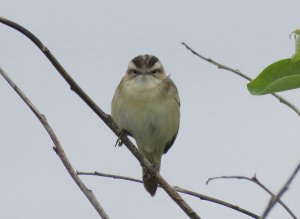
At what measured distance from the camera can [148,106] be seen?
22.2 feet

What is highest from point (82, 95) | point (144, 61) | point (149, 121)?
point (82, 95)

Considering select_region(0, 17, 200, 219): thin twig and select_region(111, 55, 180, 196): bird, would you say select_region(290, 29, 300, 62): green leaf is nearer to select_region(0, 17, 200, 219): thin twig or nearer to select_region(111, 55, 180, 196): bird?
select_region(0, 17, 200, 219): thin twig

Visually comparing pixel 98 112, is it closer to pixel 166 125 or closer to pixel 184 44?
pixel 184 44

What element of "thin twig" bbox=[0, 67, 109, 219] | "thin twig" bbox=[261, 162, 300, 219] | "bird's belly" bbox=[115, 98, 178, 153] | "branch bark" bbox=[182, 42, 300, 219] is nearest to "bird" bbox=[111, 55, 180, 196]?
"bird's belly" bbox=[115, 98, 178, 153]

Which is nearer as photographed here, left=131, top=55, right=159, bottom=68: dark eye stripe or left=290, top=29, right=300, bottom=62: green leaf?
left=290, top=29, right=300, bottom=62: green leaf

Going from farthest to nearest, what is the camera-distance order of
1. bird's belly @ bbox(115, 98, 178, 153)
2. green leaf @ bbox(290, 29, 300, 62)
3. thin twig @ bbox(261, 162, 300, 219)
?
bird's belly @ bbox(115, 98, 178, 153) < green leaf @ bbox(290, 29, 300, 62) < thin twig @ bbox(261, 162, 300, 219)

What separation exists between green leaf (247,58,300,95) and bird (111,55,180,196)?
4223 mm

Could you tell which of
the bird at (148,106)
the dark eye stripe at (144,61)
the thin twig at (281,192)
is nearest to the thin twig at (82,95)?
the thin twig at (281,192)

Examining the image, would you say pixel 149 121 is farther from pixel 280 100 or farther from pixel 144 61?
pixel 280 100

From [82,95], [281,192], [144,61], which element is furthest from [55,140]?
[144,61]

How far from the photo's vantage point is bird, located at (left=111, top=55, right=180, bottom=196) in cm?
667

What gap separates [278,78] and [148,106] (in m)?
4.62

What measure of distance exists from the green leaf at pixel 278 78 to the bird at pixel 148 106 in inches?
Result: 166

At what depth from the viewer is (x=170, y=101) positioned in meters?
6.93
